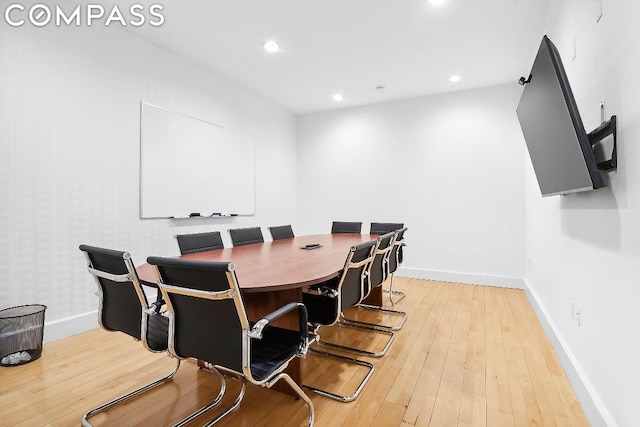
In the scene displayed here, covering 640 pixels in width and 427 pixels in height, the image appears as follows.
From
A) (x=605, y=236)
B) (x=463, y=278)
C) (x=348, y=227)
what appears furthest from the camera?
(x=463, y=278)

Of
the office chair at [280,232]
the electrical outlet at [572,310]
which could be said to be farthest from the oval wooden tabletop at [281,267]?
the electrical outlet at [572,310]

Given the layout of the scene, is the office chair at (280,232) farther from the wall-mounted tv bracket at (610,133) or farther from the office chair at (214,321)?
the wall-mounted tv bracket at (610,133)

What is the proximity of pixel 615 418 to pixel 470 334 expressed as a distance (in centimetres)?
150

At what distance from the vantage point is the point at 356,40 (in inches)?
139

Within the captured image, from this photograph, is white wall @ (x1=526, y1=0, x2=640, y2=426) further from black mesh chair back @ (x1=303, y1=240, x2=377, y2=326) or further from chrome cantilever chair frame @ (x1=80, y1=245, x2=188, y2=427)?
chrome cantilever chair frame @ (x1=80, y1=245, x2=188, y2=427)

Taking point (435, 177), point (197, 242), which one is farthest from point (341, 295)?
point (435, 177)

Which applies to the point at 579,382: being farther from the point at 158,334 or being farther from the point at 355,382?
the point at 158,334

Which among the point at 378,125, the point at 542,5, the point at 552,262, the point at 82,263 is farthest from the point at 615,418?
the point at 378,125

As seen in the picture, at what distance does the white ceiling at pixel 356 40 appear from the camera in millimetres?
2977

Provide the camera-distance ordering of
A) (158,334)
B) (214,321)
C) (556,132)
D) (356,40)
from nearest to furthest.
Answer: (214,321) < (158,334) < (556,132) < (356,40)

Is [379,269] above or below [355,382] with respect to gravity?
above

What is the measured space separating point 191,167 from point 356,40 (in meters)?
2.58

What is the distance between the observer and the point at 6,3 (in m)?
2.53

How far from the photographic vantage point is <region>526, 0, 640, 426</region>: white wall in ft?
4.33
